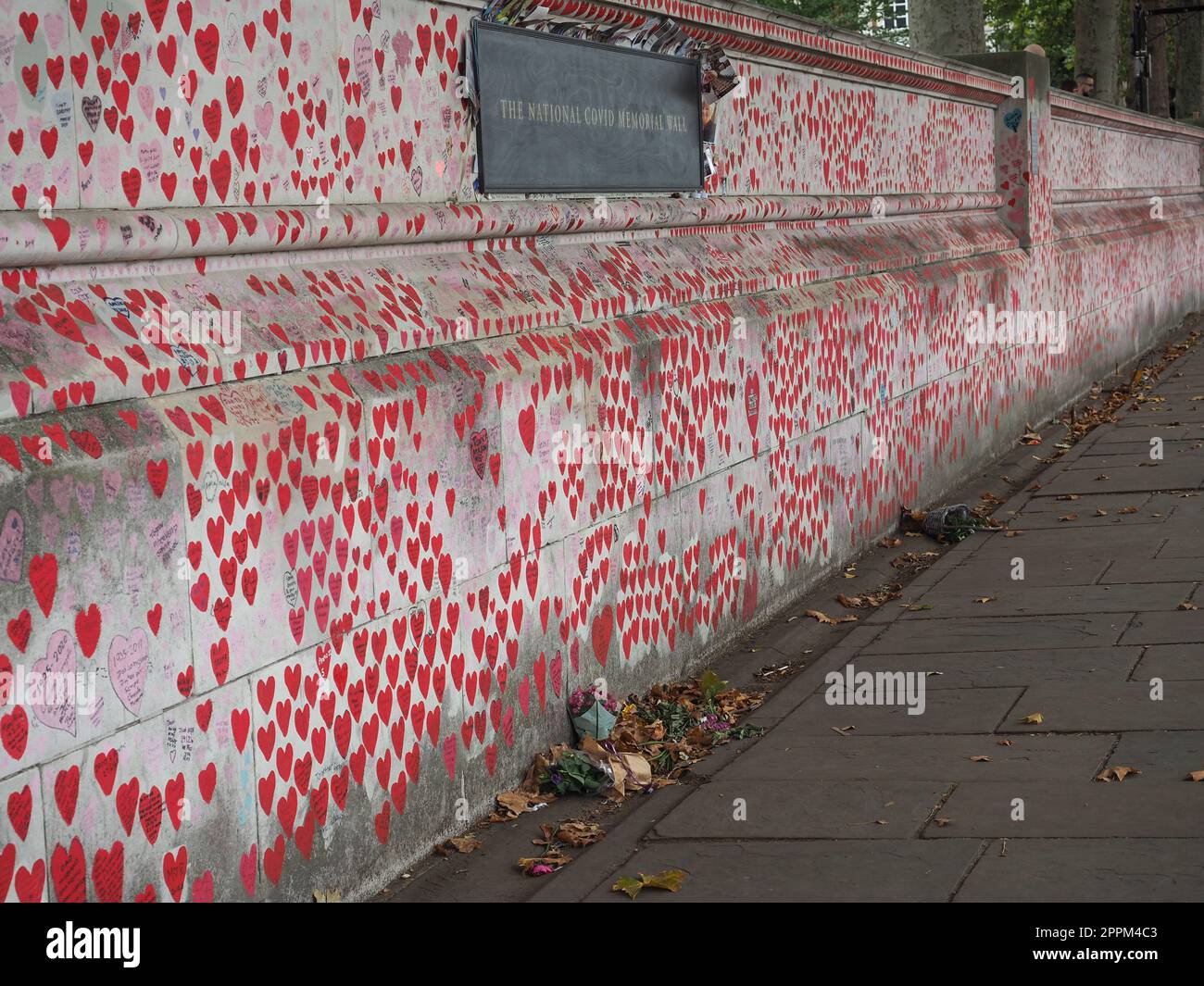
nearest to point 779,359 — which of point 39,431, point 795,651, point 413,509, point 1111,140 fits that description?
point 795,651

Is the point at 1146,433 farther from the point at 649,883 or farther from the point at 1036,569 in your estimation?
the point at 649,883

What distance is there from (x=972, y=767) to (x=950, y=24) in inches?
516

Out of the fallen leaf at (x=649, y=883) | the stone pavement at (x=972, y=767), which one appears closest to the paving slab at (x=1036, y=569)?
the stone pavement at (x=972, y=767)

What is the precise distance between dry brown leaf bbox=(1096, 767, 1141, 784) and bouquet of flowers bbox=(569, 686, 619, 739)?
4.71 feet

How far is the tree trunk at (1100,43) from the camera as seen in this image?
28.8 m

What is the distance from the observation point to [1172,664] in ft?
17.8

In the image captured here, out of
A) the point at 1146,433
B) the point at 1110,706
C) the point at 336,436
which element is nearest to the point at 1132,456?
the point at 1146,433

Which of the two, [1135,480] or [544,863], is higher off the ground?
[1135,480]

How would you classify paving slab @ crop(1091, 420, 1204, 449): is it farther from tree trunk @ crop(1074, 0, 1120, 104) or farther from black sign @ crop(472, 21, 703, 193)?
tree trunk @ crop(1074, 0, 1120, 104)

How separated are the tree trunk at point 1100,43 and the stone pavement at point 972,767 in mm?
23515

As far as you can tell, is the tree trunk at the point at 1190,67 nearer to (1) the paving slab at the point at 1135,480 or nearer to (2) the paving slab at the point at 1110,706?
(1) the paving slab at the point at 1135,480
